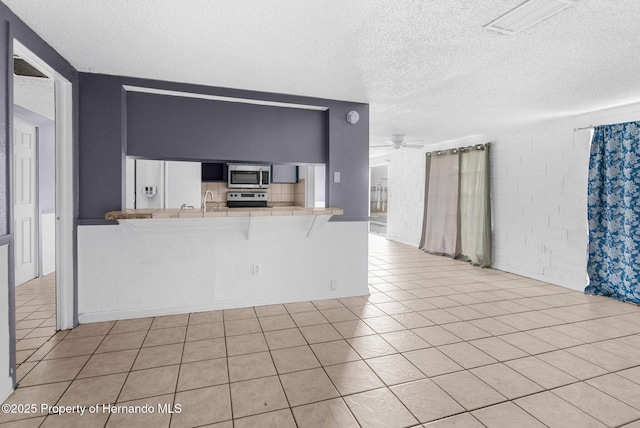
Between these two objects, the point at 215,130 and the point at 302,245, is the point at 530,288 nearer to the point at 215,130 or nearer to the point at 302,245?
the point at 302,245

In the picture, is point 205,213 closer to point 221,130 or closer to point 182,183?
point 221,130

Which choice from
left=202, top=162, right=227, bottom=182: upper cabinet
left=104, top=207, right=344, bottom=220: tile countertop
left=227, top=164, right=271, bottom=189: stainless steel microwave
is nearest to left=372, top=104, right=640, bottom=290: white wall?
left=104, top=207, right=344, bottom=220: tile countertop

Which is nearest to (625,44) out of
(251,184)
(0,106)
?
(0,106)

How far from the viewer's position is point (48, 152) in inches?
196

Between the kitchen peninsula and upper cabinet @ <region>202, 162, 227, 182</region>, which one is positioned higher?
upper cabinet @ <region>202, 162, 227, 182</region>

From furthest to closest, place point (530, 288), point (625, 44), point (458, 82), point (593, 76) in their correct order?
1. point (530, 288)
2. point (458, 82)
3. point (593, 76)
4. point (625, 44)

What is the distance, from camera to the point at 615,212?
412 centimetres

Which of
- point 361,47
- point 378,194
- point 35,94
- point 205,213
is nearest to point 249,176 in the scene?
point 205,213

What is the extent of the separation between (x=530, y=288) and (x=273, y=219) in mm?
3744

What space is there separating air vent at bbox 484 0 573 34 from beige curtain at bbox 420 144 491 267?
3992 millimetres

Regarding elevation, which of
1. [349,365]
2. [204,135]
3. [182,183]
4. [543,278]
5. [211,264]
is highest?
[204,135]

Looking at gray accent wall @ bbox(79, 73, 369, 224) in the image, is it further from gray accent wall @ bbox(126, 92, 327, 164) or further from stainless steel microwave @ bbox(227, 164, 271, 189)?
stainless steel microwave @ bbox(227, 164, 271, 189)

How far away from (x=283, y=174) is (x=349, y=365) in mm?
4498

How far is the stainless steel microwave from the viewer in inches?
230
